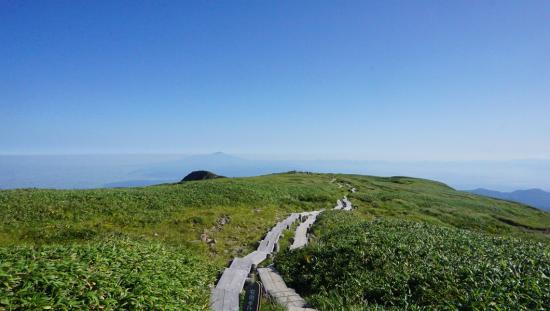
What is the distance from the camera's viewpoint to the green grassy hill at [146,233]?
23.7ft

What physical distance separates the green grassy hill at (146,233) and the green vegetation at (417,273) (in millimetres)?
2381

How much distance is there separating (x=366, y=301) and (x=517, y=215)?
6417 cm

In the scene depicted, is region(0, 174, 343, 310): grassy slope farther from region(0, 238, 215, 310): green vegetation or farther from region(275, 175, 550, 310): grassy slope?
region(275, 175, 550, 310): grassy slope

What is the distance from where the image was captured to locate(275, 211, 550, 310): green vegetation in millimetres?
10094

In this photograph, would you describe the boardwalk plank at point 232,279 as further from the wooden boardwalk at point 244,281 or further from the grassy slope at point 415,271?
the grassy slope at point 415,271

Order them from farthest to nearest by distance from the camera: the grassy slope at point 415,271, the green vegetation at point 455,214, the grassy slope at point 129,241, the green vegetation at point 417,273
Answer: the green vegetation at point 455,214
the grassy slope at point 415,271
the green vegetation at point 417,273
the grassy slope at point 129,241

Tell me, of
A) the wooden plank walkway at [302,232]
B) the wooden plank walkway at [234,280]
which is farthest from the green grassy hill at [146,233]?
the wooden plank walkway at [302,232]

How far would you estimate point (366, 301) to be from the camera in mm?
11461

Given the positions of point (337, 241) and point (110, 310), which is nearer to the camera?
point (110, 310)

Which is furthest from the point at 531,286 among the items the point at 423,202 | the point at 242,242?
the point at 423,202

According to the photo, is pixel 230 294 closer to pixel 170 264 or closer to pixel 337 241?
pixel 170 264

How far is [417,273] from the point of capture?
12586 millimetres

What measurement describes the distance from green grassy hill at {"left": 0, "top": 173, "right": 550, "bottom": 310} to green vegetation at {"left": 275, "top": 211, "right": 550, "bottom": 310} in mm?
2381

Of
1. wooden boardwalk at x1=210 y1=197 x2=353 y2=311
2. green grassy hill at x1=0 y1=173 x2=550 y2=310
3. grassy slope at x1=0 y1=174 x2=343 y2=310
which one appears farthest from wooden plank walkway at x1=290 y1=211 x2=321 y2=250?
grassy slope at x1=0 y1=174 x2=343 y2=310
